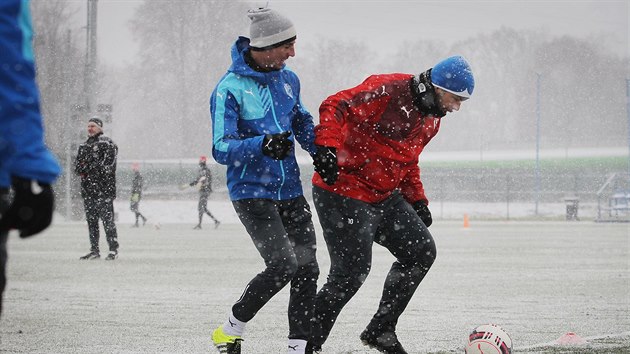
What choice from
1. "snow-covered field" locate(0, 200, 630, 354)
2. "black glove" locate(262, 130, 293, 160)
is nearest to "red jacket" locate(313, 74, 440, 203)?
"black glove" locate(262, 130, 293, 160)

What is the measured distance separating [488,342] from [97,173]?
353 inches

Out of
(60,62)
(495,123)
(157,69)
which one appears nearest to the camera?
(60,62)

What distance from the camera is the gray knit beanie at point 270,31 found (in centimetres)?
556

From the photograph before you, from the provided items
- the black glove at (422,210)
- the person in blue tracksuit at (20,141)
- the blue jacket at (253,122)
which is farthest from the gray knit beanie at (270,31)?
the person in blue tracksuit at (20,141)

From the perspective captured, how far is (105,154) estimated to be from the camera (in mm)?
13617

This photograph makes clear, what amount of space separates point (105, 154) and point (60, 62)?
3315 cm

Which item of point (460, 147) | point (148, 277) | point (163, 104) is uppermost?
point (148, 277)

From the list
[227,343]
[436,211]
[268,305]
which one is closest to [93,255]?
[268,305]

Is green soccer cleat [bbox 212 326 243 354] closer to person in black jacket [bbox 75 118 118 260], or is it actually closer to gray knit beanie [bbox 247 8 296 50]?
gray knit beanie [bbox 247 8 296 50]

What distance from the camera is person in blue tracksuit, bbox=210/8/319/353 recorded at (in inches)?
219

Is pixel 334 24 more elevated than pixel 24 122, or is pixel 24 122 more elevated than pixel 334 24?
pixel 24 122

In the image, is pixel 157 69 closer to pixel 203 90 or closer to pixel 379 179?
pixel 203 90

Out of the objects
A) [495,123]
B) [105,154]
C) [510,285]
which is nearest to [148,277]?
[105,154]

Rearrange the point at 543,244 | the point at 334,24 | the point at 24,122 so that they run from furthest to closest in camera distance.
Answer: the point at 334,24, the point at 543,244, the point at 24,122
